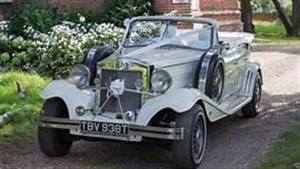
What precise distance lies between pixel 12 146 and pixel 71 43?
4.68 m

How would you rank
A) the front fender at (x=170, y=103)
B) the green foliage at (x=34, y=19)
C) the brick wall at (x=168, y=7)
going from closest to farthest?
the front fender at (x=170, y=103), the green foliage at (x=34, y=19), the brick wall at (x=168, y=7)

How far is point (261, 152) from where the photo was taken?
7824mm

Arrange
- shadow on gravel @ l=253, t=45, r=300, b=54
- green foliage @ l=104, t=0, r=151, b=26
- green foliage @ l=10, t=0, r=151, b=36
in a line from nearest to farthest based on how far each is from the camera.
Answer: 1. green foliage @ l=10, t=0, r=151, b=36
2. green foliage @ l=104, t=0, r=151, b=26
3. shadow on gravel @ l=253, t=45, r=300, b=54

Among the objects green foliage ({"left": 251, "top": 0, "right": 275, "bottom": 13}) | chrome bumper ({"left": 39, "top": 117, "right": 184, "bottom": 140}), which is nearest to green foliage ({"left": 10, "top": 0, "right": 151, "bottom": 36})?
chrome bumper ({"left": 39, "top": 117, "right": 184, "bottom": 140})

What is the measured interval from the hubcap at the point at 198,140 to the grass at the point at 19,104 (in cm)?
244

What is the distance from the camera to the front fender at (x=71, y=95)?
7.34 m

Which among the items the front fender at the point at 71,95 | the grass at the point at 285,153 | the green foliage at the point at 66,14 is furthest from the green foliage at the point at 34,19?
the grass at the point at 285,153

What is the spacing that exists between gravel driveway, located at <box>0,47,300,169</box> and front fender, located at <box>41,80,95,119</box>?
0.62 metres

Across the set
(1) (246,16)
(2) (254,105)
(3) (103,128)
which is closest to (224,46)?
(2) (254,105)

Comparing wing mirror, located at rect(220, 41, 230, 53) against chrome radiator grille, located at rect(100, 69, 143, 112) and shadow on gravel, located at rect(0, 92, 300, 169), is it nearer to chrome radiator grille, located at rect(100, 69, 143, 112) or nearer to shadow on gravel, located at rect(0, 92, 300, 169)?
shadow on gravel, located at rect(0, 92, 300, 169)

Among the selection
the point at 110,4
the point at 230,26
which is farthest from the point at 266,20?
the point at 110,4

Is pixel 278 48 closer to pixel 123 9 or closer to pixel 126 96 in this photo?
pixel 123 9

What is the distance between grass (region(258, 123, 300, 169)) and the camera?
23.2 feet

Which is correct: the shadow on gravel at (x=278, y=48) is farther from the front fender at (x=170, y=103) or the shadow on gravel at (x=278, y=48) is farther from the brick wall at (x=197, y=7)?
the front fender at (x=170, y=103)
